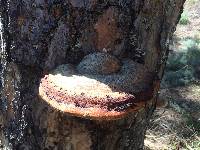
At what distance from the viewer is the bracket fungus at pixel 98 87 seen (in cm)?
131

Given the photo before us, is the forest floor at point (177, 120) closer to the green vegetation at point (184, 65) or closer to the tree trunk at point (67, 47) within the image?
the green vegetation at point (184, 65)

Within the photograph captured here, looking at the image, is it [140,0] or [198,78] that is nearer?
[140,0]

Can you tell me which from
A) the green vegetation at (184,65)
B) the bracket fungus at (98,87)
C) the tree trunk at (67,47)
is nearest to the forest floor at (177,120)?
Result: the green vegetation at (184,65)

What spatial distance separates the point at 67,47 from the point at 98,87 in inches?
12.4

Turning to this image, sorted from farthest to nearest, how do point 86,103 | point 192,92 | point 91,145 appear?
1. point 192,92
2. point 91,145
3. point 86,103

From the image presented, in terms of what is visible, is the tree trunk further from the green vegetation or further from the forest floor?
the green vegetation

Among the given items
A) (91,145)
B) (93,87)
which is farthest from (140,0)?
(91,145)

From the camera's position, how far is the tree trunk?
156 centimetres

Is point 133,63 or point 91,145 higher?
point 133,63

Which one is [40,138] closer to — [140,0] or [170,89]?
[140,0]

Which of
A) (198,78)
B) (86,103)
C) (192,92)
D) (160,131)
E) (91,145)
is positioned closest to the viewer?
(86,103)

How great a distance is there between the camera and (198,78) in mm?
5961

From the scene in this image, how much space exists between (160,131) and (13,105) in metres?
2.99

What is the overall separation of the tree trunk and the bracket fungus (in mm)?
70
